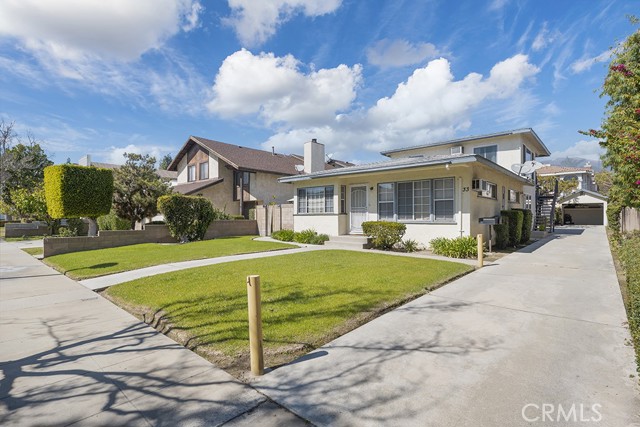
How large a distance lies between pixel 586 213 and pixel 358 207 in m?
31.7

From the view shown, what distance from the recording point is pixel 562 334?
3.99m

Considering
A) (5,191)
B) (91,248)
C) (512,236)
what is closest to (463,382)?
(512,236)

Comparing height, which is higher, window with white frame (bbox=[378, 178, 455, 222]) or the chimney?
the chimney

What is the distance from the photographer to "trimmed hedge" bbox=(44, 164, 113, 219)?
1255 centimetres

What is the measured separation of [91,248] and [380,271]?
12976 mm

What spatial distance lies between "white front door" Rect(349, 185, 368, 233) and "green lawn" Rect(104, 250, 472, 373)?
550 cm

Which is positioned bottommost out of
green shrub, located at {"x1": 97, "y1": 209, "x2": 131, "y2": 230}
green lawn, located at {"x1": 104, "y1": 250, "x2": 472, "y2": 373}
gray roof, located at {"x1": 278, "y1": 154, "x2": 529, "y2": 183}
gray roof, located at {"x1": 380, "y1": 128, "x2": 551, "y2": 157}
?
green lawn, located at {"x1": 104, "y1": 250, "x2": 472, "y2": 373}

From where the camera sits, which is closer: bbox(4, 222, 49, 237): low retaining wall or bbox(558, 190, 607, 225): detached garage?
bbox(4, 222, 49, 237): low retaining wall

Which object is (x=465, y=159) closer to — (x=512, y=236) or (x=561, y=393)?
(x=512, y=236)

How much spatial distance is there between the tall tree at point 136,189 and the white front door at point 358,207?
11396 mm

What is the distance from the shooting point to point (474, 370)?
10.2 feet

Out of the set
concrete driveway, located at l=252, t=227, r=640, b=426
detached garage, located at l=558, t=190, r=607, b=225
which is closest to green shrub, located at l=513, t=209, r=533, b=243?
concrete driveway, located at l=252, t=227, r=640, b=426

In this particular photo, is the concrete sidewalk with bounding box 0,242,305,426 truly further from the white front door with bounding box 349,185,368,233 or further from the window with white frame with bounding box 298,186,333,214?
the window with white frame with bounding box 298,186,333,214

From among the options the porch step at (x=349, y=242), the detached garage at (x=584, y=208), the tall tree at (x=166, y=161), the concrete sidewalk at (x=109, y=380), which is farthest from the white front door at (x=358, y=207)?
the tall tree at (x=166, y=161)
